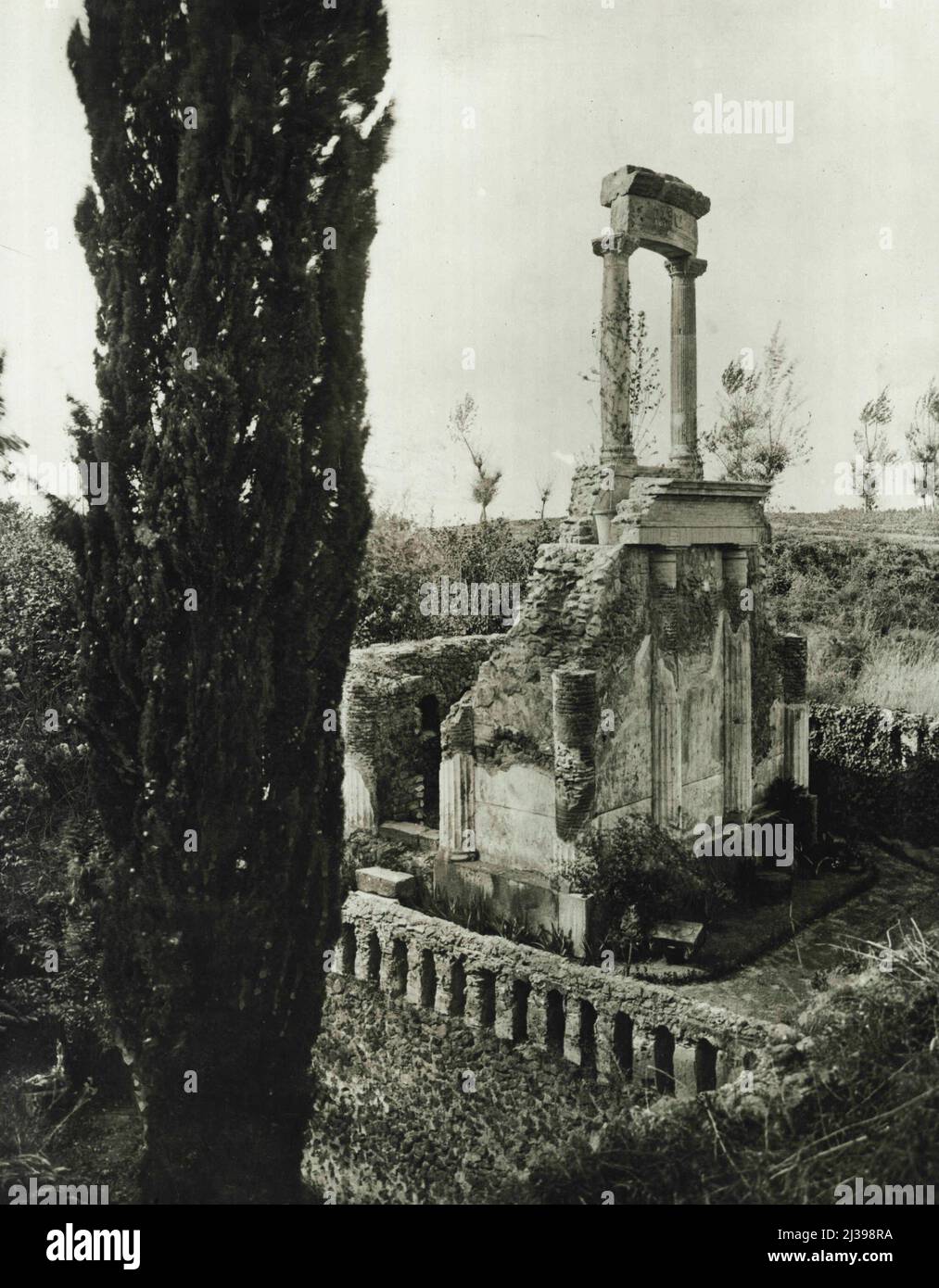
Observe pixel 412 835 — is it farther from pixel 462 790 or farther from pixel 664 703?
pixel 664 703

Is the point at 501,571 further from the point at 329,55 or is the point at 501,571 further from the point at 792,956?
the point at 329,55

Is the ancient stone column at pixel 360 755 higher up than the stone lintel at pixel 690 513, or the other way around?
the stone lintel at pixel 690 513

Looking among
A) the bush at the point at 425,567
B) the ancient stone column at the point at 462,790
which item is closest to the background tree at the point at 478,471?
the bush at the point at 425,567

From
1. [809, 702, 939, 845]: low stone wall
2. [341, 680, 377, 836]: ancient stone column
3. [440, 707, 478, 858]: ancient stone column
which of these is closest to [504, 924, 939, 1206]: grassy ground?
[440, 707, 478, 858]: ancient stone column

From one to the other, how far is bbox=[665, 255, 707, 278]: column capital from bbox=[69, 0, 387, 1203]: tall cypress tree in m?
7.70

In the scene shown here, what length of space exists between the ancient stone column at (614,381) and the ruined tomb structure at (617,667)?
0.07ft

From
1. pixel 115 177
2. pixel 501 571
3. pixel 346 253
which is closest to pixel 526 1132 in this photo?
pixel 346 253

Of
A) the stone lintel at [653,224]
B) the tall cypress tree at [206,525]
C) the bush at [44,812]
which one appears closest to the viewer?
the tall cypress tree at [206,525]

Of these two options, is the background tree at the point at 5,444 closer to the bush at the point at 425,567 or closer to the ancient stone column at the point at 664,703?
the ancient stone column at the point at 664,703

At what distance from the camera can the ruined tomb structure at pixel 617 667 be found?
11352 millimetres

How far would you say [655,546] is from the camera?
12.2m

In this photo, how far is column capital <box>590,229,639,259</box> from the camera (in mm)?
12633

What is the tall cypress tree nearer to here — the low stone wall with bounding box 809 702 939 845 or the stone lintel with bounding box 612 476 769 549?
the stone lintel with bounding box 612 476 769 549

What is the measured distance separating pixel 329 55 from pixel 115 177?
179cm
